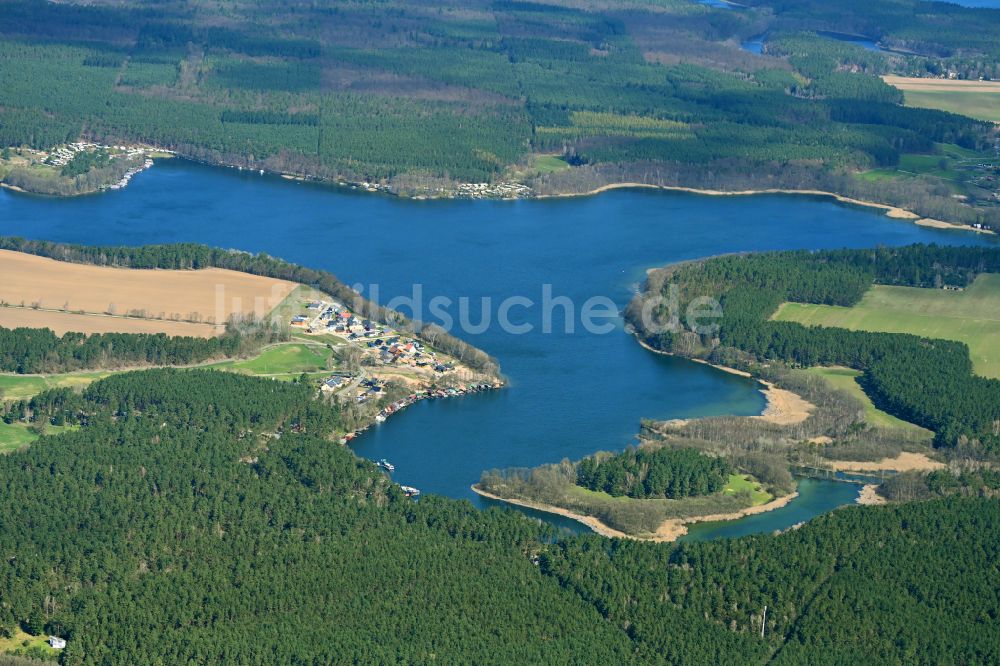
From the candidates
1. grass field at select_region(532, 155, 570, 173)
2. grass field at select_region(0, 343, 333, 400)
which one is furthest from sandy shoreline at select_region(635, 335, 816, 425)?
grass field at select_region(532, 155, 570, 173)

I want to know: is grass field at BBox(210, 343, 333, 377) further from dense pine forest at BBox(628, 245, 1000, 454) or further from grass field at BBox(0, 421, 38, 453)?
dense pine forest at BBox(628, 245, 1000, 454)

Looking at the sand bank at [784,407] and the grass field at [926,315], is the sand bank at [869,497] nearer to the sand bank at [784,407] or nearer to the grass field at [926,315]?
the sand bank at [784,407]

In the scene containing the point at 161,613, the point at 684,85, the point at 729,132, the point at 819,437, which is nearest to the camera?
the point at 161,613

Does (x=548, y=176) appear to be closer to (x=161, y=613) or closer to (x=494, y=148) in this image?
(x=494, y=148)

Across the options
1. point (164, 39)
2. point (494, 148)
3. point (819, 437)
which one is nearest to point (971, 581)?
point (819, 437)

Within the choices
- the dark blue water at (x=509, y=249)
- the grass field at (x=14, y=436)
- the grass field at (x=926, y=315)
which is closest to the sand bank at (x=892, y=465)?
the dark blue water at (x=509, y=249)

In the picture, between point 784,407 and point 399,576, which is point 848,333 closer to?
point 784,407

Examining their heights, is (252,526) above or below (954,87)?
below
